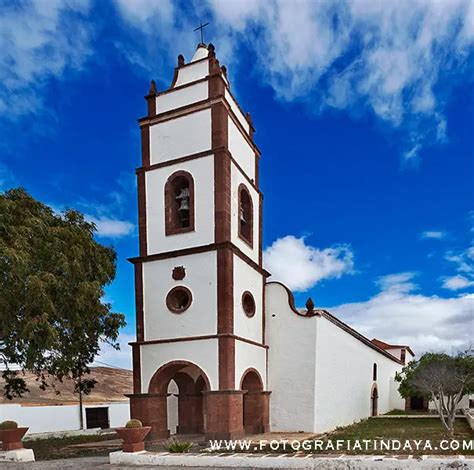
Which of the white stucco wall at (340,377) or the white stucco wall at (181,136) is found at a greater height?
the white stucco wall at (181,136)

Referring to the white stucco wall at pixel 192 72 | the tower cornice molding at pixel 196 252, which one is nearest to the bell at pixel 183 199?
the tower cornice molding at pixel 196 252

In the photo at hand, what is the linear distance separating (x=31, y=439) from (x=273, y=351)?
972cm

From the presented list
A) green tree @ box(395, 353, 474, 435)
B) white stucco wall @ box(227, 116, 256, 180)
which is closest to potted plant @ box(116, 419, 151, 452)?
green tree @ box(395, 353, 474, 435)

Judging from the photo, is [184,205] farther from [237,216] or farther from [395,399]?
[395,399]

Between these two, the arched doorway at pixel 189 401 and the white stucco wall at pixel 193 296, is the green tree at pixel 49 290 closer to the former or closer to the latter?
the white stucco wall at pixel 193 296

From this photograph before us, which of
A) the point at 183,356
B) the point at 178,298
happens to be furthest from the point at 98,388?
the point at 183,356

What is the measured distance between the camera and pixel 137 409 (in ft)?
49.5

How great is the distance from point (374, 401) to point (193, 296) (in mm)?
15453

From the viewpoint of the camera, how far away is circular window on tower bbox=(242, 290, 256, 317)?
1602 centimetres

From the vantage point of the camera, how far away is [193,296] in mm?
15211

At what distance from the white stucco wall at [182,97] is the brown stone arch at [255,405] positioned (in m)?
8.97

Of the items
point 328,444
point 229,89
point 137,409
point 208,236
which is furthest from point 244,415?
point 229,89

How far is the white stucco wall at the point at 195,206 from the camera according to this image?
15.5 meters

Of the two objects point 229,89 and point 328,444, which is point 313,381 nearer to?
point 328,444
